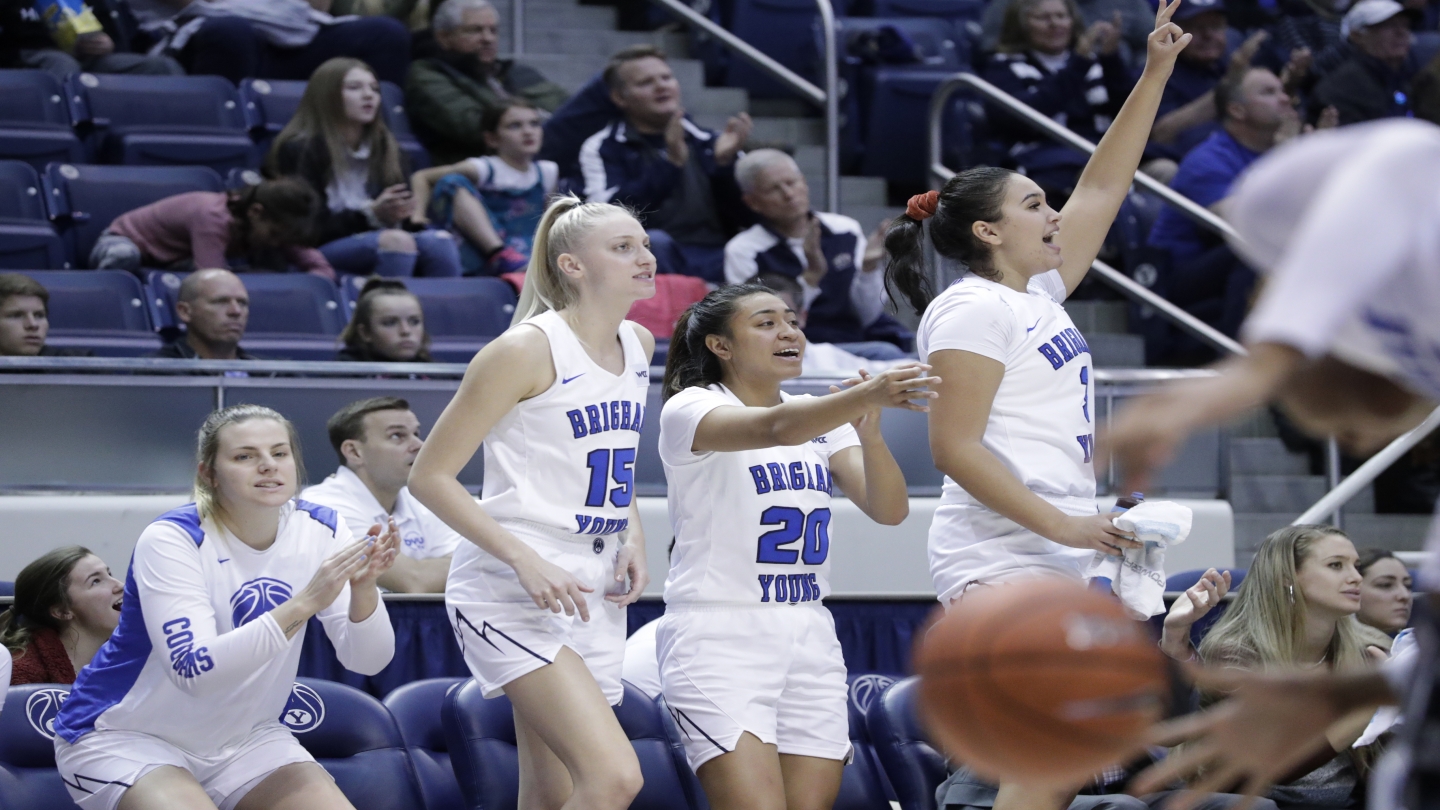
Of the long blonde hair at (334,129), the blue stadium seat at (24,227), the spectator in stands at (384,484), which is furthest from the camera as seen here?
the long blonde hair at (334,129)

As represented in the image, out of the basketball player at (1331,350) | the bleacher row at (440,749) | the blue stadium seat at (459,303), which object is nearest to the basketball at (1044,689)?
the basketball player at (1331,350)

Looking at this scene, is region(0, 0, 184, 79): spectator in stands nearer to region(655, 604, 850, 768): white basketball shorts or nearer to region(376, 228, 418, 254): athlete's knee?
region(376, 228, 418, 254): athlete's knee

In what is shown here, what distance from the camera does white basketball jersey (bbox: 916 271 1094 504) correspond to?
11.8ft

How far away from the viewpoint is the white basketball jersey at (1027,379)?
359 centimetres

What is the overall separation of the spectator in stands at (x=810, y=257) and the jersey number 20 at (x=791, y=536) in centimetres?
368

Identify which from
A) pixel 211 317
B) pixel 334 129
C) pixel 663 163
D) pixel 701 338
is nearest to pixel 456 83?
pixel 334 129

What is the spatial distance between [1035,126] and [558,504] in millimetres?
5407

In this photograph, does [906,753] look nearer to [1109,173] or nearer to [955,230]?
[955,230]

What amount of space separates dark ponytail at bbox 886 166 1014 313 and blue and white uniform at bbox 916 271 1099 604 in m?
0.16

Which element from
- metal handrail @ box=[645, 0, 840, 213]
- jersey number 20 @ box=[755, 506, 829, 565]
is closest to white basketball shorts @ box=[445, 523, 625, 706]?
jersey number 20 @ box=[755, 506, 829, 565]

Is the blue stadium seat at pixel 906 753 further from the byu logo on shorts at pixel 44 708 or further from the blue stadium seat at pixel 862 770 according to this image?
the byu logo on shorts at pixel 44 708

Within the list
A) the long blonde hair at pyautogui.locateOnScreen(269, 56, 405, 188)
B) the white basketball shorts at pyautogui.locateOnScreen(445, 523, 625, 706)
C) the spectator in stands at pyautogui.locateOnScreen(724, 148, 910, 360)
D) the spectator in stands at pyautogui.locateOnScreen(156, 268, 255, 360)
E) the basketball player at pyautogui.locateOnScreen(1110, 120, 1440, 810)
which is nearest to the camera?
the basketball player at pyautogui.locateOnScreen(1110, 120, 1440, 810)

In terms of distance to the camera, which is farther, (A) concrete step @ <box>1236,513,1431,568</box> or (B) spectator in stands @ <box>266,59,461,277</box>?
(B) spectator in stands @ <box>266,59,461,277</box>

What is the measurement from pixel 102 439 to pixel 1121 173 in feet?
12.6
